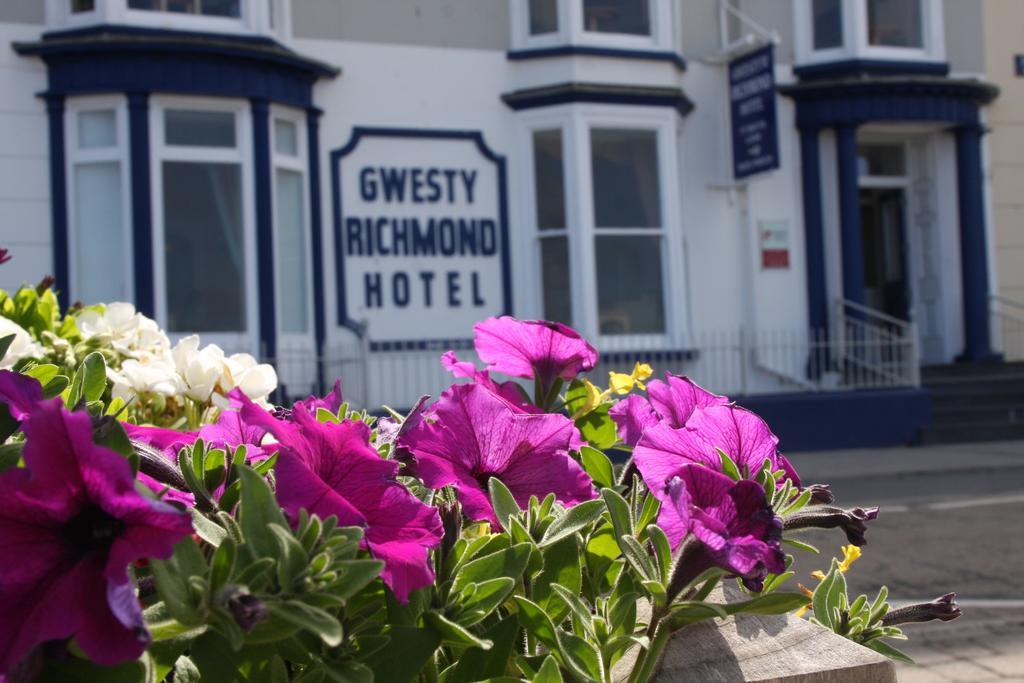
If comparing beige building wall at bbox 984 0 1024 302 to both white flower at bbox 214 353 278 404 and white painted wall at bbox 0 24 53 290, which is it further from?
white flower at bbox 214 353 278 404

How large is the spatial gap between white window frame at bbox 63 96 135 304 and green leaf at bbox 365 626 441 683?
30.7 feet

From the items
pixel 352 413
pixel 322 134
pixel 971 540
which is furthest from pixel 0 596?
pixel 322 134

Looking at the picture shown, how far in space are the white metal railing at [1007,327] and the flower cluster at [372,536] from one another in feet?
42.5

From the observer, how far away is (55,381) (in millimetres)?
787

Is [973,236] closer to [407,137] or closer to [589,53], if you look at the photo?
[589,53]

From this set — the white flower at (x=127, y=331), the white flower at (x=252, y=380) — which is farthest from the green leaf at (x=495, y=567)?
the white flower at (x=127, y=331)

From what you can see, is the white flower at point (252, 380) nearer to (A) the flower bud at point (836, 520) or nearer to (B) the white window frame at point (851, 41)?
(A) the flower bud at point (836, 520)

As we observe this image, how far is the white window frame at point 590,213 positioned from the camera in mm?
10938

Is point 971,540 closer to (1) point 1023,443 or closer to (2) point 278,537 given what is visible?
(1) point 1023,443

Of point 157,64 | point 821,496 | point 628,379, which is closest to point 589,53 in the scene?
point 157,64

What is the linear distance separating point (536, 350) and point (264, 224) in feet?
30.3

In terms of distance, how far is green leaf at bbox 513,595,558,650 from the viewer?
73 centimetres

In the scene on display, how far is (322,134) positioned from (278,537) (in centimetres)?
1032

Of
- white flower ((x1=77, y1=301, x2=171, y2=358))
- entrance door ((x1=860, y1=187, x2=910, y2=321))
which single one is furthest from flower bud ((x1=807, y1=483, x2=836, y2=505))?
entrance door ((x1=860, y1=187, x2=910, y2=321))
